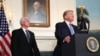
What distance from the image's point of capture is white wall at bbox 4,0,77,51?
635 centimetres

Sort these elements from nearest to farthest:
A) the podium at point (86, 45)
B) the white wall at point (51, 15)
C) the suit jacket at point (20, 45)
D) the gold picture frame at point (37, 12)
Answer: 1. the podium at point (86, 45)
2. the suit jacket at point (20, 45)
3. the white wall at point (51, 15)
4. the gold picture frame at point (37, 12)

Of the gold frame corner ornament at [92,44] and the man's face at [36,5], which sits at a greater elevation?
the man's face at [36,5]

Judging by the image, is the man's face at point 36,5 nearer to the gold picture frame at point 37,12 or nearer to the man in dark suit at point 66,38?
the gold picture frame at point 37,12

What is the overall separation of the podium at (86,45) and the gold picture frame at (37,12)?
103 inches

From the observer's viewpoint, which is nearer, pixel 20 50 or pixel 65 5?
pixel 20 50

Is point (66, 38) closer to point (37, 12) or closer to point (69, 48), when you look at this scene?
point (69, 48)

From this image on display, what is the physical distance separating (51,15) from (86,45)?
2812mm

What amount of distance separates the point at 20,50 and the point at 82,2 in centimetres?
285

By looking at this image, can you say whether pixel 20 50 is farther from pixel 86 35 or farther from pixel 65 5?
pixel 65 5

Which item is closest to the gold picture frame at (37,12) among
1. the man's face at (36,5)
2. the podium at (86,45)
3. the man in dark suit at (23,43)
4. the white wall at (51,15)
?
the man's face at (36,5)

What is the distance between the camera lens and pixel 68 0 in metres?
7.02

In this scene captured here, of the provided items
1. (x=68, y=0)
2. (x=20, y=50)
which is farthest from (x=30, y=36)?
(x=68, y=0)

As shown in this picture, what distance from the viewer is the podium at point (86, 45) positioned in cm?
407

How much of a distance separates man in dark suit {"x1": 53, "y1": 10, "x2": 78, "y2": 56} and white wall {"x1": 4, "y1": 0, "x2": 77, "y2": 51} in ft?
5.27
